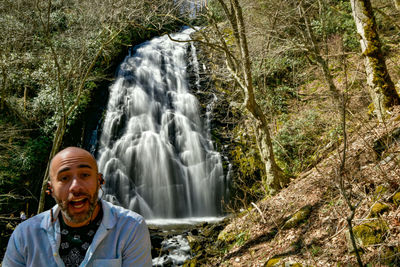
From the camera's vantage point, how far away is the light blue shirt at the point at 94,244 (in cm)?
185

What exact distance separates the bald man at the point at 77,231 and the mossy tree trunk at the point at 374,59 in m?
5.86

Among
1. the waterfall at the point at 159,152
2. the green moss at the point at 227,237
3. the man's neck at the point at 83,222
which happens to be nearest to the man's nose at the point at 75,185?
the man's neck at the point at 83,222

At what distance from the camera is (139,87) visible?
45.2ft

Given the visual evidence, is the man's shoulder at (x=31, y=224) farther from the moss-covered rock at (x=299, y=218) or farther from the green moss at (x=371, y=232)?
the moss-covered rock at (x=299, y=218)

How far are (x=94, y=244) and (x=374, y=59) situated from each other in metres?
6.30

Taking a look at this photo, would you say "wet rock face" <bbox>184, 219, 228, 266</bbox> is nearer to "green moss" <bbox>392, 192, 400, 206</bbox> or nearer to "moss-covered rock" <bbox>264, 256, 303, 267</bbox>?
"moss-covered rock" <bbox>264, 256, 303, 267</bbox>

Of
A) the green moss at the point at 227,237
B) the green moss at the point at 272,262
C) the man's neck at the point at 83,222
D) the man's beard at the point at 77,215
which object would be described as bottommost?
the green moss at the point at 227,237

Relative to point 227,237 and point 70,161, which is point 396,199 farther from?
point 70,161

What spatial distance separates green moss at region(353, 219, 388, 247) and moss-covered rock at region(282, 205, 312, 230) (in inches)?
→ 53.2

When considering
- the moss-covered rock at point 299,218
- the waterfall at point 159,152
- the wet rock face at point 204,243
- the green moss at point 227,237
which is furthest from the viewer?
the waterfall at point 159,152

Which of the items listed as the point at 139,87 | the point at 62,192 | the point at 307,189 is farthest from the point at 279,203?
the point at 139,87

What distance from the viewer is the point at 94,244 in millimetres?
1868

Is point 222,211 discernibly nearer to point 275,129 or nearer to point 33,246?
point 275,129

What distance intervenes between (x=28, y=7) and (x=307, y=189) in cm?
1431
